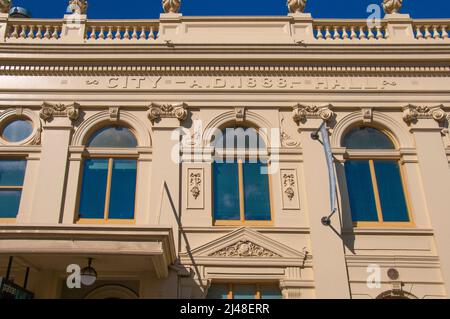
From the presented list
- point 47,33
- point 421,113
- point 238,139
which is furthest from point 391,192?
point 47,33

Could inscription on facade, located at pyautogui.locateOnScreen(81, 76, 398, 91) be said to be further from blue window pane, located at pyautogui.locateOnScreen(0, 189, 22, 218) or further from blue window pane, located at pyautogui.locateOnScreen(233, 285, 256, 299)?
blue window pane, located at pyautogui.locateOnScreen(233, 285, 256, 299)

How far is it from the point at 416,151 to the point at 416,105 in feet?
4.82

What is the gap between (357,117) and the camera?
14359 millimetres

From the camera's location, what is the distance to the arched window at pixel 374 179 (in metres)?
13.3

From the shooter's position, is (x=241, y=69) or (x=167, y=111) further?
(x=241, y=69)

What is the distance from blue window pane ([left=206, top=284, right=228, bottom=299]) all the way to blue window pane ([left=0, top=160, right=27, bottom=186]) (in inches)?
225

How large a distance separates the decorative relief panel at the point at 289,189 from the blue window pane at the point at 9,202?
686 centimetres

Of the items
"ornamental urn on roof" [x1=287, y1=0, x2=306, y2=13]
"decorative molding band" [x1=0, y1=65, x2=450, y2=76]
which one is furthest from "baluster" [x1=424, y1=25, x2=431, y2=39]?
"ornamental urn on roof" [x1=287, y1=0, x2=306, y2=13]

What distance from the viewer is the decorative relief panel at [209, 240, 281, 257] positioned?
12.5 meters

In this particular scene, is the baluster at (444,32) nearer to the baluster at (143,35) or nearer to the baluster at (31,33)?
the baluster at (143,35)

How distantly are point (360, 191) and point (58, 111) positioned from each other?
27.9ft

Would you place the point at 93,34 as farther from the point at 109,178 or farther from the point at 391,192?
the point at 391,192

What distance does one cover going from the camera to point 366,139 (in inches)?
563

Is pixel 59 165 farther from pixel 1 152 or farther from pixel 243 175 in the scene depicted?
pixel 243 175
